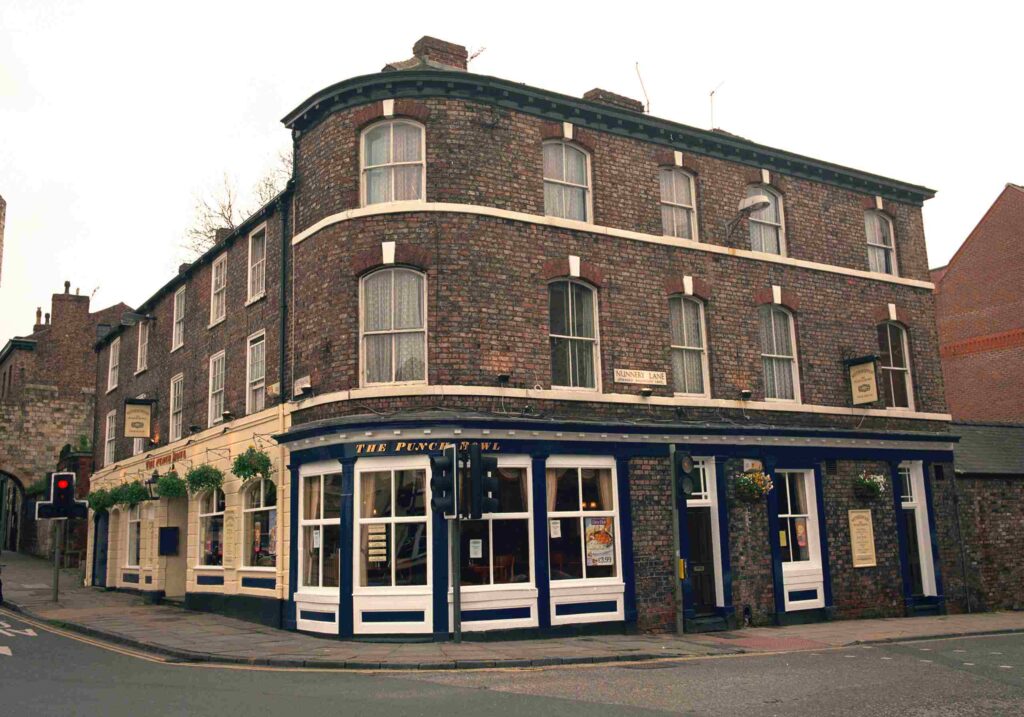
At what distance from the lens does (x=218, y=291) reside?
22531 millimetres

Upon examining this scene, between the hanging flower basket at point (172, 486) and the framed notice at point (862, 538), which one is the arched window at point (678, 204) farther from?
the hanging flower basket at point (172, 486)

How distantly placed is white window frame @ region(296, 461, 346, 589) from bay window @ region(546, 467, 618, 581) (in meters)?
3.81

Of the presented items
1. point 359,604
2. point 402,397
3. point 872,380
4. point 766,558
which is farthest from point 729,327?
point 359,604

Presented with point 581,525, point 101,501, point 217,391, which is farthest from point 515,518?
point 101,501

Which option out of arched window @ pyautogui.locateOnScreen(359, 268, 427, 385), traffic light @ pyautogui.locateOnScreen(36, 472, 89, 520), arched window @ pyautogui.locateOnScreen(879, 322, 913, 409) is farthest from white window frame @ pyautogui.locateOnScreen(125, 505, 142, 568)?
arched window @ pyautogui.locateOnScreen(879, 322, 913, 409)

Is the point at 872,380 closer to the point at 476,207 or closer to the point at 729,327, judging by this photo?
the point at 729,327

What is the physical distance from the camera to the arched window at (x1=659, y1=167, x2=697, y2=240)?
63.3 feet

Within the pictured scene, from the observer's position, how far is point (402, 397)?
1578 cm

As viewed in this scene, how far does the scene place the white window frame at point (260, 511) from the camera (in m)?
17.8

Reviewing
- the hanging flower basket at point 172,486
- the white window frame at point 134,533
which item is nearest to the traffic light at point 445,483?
the hanging flower basket at point 172,486

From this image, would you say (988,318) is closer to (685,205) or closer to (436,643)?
(685,205)

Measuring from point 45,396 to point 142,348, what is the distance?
2220 centimetres

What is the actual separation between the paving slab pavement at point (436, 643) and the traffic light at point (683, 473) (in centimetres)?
262

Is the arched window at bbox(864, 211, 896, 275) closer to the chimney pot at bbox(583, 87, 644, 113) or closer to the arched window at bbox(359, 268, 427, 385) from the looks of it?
the chimney pot at bbox(583, 87, 644, 113)
